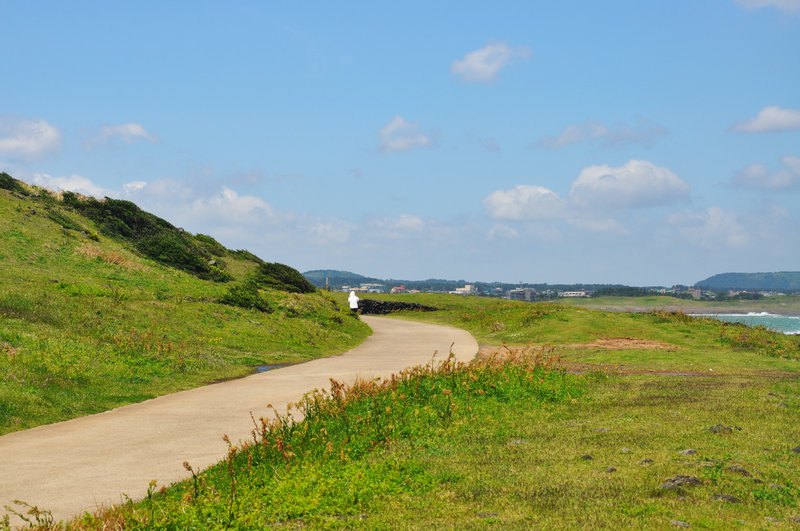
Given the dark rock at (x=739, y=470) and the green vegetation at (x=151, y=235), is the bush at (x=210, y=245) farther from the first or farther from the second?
the dark rock at (x=739, y=470)

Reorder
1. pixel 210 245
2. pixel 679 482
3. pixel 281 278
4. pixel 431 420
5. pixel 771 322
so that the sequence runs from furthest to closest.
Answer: pixel 771 322 < pixel 210 245 < pixel 281 278 < pixel 431 420 < pixel 679 482

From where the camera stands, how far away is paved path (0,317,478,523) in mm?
8766

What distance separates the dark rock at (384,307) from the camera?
69875 mm

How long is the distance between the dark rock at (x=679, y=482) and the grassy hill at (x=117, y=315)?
12625 mm

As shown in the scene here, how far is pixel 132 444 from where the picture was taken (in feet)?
38.1

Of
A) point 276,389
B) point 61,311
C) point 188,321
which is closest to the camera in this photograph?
point 276,389

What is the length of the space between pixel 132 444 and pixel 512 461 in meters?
7.11

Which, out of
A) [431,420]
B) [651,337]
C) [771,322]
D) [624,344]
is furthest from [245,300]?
[771,322]

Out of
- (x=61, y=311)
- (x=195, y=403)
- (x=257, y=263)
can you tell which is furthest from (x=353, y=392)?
(x=257, y=263)

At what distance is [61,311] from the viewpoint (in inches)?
899

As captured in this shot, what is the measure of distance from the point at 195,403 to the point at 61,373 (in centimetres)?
392

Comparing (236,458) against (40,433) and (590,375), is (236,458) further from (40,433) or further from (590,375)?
(590,375)

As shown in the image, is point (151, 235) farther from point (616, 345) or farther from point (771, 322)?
point (771, 322)

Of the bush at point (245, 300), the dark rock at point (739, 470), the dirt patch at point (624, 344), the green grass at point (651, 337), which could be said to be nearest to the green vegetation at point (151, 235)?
the bush at point (245, 300)
